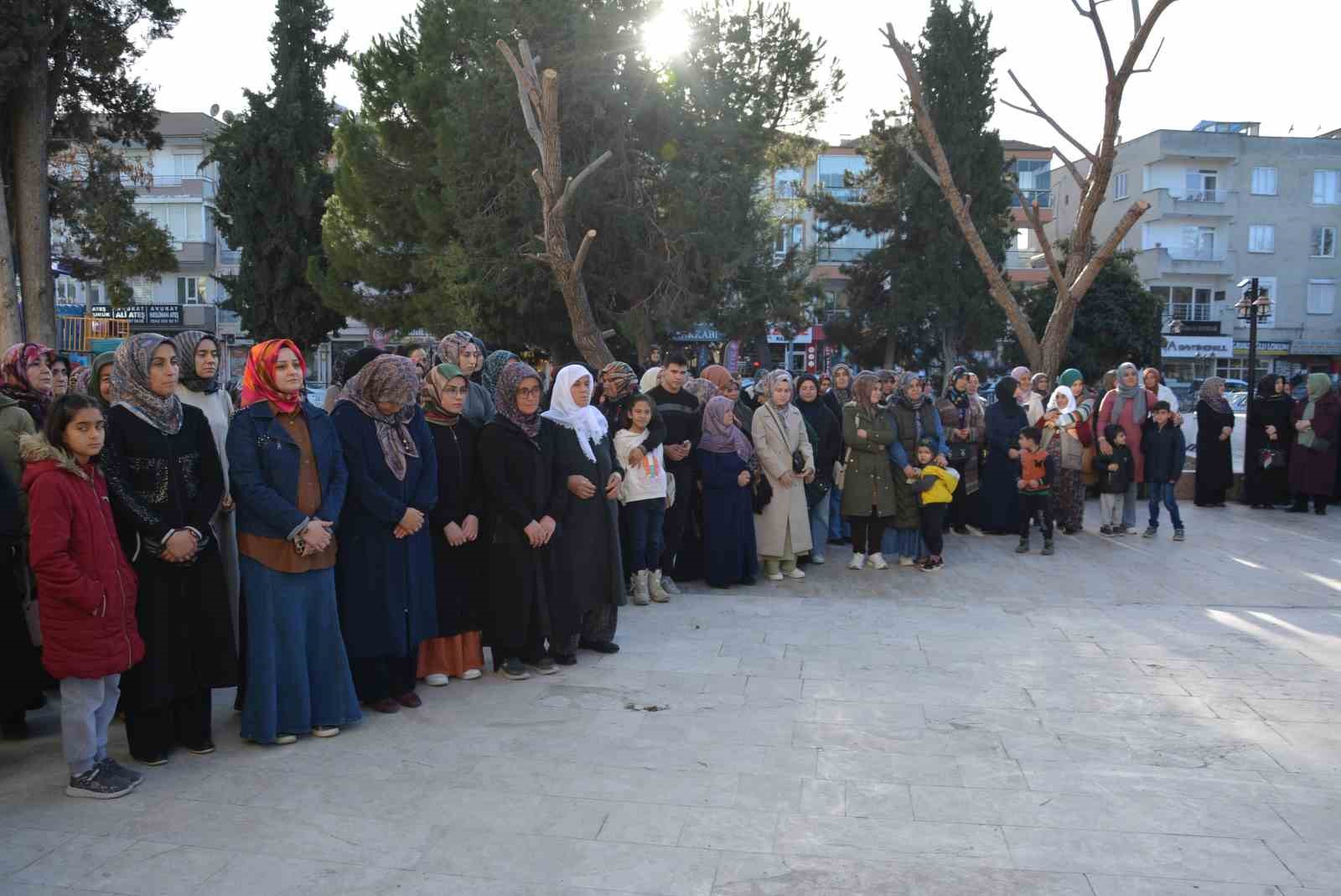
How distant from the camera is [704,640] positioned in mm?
6832

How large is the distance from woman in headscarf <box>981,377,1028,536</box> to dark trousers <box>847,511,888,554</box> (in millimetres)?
2240

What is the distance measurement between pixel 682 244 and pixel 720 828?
16.6m

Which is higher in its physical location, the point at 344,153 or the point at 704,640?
the point at 344,153

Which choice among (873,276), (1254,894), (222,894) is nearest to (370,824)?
(222,894)

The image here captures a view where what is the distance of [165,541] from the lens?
4426 mm

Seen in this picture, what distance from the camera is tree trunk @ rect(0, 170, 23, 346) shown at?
12.8 meters

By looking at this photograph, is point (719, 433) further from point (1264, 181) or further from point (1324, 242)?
point (1324, 242)

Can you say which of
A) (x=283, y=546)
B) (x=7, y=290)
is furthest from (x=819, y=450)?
(x=7, y=290)

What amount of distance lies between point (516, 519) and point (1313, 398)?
445 inches

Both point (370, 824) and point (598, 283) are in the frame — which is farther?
point (598, 283)

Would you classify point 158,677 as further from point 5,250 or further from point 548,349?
point 548,349

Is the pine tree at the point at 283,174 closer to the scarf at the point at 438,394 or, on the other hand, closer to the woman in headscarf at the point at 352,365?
the woman in headscarf at the point at 352,365

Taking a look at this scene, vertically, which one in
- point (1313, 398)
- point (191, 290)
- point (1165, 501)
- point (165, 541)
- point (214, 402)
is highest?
point (191, 290)

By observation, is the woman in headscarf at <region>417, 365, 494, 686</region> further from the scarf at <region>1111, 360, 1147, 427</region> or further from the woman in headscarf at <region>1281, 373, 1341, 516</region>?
the woman in headscarf at <region>1281, 373, 1341, 516</region>
